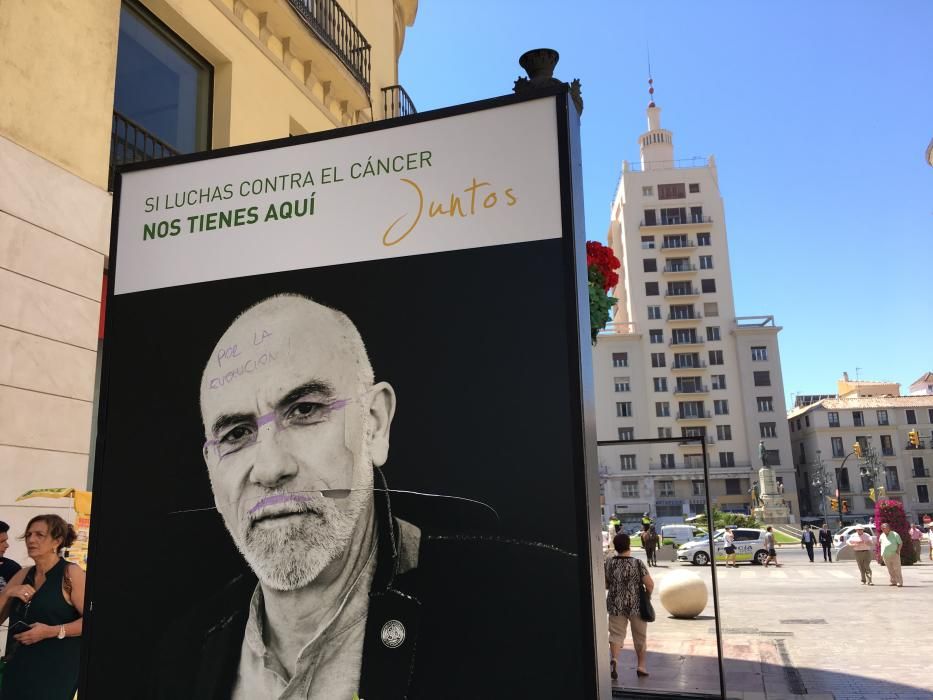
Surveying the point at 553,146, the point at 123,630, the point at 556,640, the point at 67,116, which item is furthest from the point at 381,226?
the point at 67,116

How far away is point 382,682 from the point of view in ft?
10.2

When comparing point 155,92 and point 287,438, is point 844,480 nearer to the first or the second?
point 155,92

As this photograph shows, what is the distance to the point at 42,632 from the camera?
5.68m

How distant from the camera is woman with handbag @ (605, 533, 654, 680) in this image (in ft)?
32.3

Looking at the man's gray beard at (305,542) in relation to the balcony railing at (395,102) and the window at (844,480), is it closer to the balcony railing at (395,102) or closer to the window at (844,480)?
the balcony railing at (395,102)

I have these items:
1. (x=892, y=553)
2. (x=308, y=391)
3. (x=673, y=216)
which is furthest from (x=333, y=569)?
(x=673, y=216)

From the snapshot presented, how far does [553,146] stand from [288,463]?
181cm

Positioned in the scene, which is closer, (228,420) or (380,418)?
(380,418)

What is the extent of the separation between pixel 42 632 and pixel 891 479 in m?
106

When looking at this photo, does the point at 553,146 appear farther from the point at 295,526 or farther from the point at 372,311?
the point at 295,526

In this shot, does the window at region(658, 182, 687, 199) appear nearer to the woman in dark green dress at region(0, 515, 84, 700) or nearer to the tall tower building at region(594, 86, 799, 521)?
the tall tower building at region(594, 86, 799, 521)

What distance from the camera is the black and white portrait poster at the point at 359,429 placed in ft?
9.91

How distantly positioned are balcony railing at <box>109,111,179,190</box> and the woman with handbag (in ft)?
24.0

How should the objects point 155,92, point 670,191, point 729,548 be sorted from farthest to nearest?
→ 1. point 670,191
2. point 729,548
3. point 155,92
